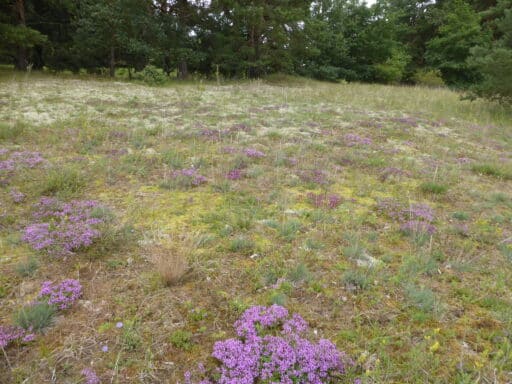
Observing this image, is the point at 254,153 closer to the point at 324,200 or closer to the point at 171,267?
the point at 324,200

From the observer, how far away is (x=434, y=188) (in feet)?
21.4

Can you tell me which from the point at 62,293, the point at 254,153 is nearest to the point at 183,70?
the point at 254,153

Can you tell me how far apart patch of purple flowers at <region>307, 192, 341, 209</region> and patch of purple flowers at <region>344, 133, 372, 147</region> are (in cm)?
373

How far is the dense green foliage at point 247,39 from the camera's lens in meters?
20.5

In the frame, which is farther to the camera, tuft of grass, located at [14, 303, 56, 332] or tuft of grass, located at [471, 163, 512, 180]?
tuft of grass, located at [471, 163, 512, 180]

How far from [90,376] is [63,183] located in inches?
155

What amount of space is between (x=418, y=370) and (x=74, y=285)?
11.3ft

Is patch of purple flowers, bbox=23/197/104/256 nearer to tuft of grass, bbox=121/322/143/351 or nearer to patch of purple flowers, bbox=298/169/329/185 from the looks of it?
tuft of grass, bbox=121/322/143/351

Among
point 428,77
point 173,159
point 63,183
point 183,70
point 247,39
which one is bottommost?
point 63,183

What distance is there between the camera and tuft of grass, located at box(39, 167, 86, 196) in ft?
17.9

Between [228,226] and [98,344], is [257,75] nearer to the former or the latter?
[228,226]

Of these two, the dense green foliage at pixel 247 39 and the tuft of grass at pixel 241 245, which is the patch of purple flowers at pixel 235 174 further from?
the dense green foliage at pixel 247 39

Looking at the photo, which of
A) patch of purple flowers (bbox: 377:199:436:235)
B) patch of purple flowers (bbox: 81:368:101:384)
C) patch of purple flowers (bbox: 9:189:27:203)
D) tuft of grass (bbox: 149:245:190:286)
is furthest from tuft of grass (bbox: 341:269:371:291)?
patch of purple flowers (bbox: 9:189:27:203)

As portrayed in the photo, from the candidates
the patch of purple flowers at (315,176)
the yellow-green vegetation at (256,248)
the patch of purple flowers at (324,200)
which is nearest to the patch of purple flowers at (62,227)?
the yellow-green vegetation at (256,248)
